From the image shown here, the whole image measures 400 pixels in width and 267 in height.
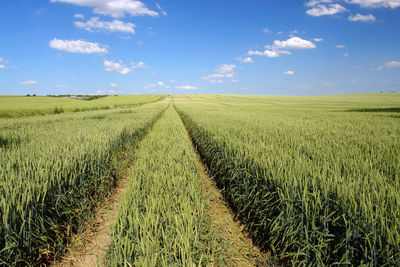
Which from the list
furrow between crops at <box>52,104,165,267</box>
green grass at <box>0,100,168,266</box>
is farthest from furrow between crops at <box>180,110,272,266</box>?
green grass at <box>0,100,168,266</box>

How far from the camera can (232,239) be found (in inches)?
94.9

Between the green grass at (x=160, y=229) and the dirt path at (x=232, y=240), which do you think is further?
the dirt path at (x=232, y=240)

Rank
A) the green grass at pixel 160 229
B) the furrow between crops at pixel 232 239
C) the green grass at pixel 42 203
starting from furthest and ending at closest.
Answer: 1. the furrow between crops at pixel 232 239
2. the green grass at pixel 42 203
3. the green grass at pixel 160 229

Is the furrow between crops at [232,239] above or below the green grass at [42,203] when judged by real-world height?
below

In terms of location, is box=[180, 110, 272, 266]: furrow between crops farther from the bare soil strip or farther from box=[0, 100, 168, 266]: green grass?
box=[0, 100, 168, 266]: green grass

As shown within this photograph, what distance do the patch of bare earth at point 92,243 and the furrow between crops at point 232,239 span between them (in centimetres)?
122

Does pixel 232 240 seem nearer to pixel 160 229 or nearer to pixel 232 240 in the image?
pixel 232 240

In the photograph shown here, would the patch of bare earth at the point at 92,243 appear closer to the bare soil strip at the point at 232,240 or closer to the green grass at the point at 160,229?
the green grass at the point at 160,229

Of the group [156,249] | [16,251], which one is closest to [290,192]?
[156,249]

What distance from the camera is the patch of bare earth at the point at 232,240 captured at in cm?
204

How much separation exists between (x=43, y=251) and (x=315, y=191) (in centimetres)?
271

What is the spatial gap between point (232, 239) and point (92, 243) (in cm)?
178

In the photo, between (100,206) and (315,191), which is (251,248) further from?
(100,206)

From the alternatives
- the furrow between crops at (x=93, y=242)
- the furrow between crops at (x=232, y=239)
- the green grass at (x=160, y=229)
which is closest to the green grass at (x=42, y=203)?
the furrow between crops at (x=93, y=242)
